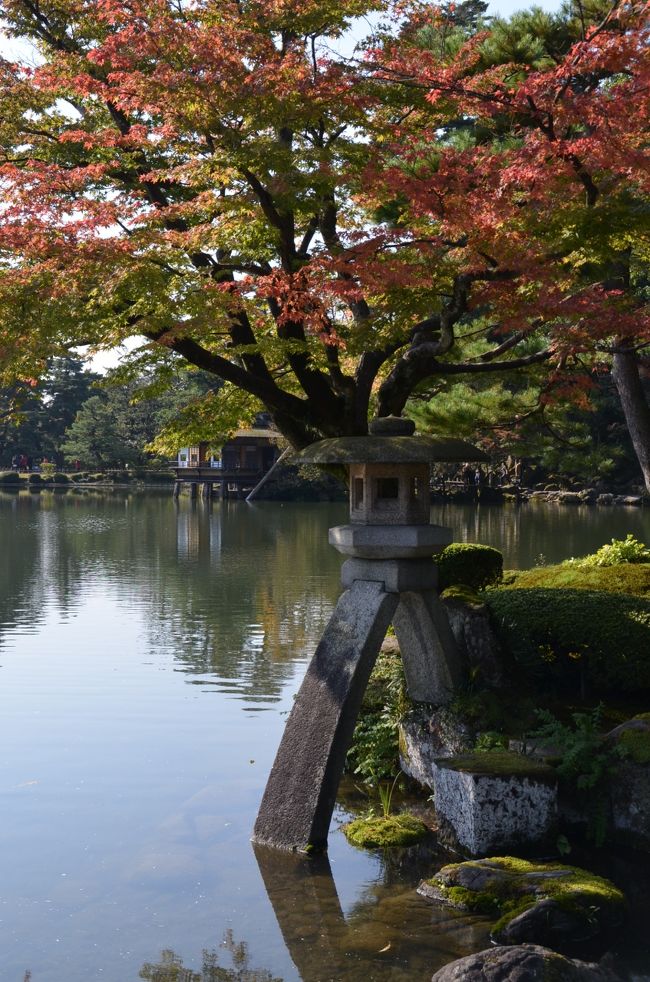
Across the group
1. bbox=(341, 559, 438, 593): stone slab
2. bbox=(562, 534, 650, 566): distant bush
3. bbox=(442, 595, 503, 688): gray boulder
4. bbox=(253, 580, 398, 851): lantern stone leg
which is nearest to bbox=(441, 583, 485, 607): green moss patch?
bbox=(442, 595, 503, 688): gray boulder

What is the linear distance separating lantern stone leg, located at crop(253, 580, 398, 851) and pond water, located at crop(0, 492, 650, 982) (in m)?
0.27

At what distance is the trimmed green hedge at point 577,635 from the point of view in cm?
766

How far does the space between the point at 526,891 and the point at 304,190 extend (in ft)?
18.0

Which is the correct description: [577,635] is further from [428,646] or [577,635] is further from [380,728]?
[380,728]

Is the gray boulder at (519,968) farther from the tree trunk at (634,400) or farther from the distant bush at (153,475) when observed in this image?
the distant bush at (153,475)

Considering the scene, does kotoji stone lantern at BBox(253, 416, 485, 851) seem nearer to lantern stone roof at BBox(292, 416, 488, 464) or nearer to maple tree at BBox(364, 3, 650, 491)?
lantern stone roof at BBox(292, 416, 488, 464)

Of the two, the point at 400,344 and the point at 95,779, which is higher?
the point at 400,344

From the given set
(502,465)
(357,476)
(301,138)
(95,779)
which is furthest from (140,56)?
(502,465)

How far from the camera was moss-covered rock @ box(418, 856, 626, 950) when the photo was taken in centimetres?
557

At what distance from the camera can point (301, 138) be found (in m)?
8.85

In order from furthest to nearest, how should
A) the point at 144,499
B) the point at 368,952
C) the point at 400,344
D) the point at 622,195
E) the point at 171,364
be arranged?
the point at 144,499 < the point at 171,364 < the point at 400,344 < the point at 622,195 < the point at 368,952

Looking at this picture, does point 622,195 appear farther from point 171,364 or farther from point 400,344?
point 171,364

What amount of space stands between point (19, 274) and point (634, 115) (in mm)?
4909

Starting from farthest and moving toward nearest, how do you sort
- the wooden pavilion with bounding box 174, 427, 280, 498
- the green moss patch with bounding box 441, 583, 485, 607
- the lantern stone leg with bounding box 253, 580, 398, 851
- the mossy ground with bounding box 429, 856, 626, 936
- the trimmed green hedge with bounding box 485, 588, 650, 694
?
the wooden pavilion with bounding box 174, 427, 280, 498 < the green moss patch with bounding box 441, 583, 485, 607 < the trimmed green hedge with bounding box 485, 588, 650, 694 < the lantern stone leg with bounding box 253, 580, 398, 851 < the mossy ground with bounding box 429, 856, 626, 936
